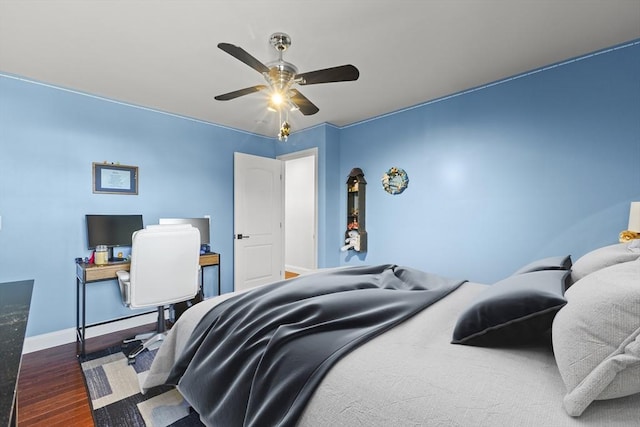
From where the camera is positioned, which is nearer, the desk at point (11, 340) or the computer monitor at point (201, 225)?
the desk at point (11, 340)

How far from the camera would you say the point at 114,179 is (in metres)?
3.07

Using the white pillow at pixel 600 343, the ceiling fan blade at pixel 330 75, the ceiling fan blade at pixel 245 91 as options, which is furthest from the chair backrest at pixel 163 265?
the white pillow at pixel 600 343

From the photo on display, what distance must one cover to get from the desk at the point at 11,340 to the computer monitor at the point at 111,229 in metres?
1.42

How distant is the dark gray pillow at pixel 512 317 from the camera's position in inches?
38.9

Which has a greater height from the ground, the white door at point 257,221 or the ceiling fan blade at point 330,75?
the ceiling fan blade at point 330,75

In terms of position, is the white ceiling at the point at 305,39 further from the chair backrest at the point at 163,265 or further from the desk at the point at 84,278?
the desk at the point at 84,278

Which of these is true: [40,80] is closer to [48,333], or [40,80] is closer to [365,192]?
[48,333]

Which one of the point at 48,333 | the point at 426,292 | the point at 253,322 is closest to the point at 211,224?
the point at 48,333

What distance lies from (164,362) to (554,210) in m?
3.12

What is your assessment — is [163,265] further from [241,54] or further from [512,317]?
[512,317]

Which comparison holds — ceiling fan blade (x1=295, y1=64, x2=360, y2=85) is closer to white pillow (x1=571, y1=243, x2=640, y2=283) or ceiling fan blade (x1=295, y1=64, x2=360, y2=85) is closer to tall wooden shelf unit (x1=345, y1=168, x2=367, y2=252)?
white pillow (x1=571, y1=243, x2=640, y2=283)

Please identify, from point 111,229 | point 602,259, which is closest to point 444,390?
point 602,259

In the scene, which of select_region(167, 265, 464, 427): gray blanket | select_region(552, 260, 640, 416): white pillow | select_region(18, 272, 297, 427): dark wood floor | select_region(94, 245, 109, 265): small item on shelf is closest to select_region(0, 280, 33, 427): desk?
select_region(167, 265, 464, 427): gray blanket

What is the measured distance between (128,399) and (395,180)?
125 inches
